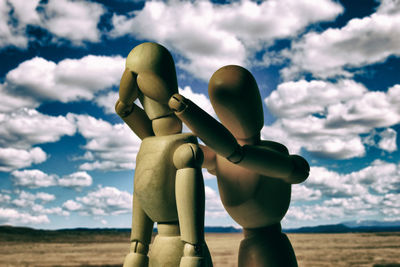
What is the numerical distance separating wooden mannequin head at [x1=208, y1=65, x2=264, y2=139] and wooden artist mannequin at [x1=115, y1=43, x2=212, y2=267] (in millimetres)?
435

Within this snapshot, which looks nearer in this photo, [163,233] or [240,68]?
[163,233]

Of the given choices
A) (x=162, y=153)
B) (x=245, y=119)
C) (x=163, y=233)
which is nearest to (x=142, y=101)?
(x=162, y=153)

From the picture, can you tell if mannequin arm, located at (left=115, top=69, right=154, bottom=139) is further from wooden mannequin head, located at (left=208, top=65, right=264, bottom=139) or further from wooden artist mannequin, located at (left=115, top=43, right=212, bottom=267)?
wooden mannequin head, located at (left=208, top=65, right=264, bottom=139)

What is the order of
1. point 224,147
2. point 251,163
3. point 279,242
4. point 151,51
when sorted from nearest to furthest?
1. point 224,147
2. point 251,163
3. point 151,51
4. point 279,242

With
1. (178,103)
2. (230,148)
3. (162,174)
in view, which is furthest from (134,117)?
(230,148)

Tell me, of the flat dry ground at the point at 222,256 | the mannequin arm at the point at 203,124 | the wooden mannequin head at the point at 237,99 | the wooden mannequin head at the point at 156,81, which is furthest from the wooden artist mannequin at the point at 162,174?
the flat dry ground at the point at 222,256

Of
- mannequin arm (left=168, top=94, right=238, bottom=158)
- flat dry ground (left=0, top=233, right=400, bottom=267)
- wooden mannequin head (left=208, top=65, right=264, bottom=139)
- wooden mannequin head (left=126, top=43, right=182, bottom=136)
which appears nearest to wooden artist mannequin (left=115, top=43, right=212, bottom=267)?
wooden mannequin head (left=126, top=43, right=182, bottom=136)

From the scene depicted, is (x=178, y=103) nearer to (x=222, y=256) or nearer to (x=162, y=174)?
(x=162, y=174)

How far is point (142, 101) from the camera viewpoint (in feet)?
12.8

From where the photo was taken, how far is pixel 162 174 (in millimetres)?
3566

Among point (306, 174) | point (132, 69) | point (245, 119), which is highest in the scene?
point (132, 69)

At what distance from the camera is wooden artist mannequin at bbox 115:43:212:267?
3.33 metres

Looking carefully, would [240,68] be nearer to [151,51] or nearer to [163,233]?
[151,51]

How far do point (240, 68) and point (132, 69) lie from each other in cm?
115
